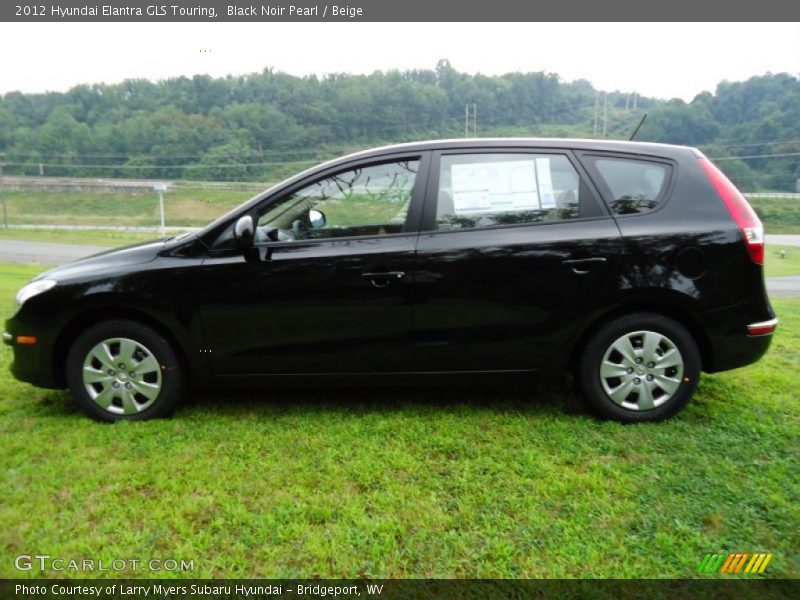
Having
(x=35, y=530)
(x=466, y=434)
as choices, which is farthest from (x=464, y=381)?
(x=35, y=530)

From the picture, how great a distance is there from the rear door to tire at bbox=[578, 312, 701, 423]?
8.2 inches

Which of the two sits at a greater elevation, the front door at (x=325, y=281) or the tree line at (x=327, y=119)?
the tree line at (x=327, y=119)

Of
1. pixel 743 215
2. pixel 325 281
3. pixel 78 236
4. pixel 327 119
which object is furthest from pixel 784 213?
pixel 78 236

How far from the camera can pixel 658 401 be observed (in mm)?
3301

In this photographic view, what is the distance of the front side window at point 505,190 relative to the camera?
334cm

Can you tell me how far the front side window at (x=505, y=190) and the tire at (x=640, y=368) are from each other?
774 millimetres

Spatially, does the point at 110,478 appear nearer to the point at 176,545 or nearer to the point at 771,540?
the point at 176,545

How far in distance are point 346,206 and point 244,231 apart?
64 centimetres

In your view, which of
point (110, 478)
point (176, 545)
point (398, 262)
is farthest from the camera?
point (398, 262)

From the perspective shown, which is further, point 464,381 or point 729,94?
point 729,94

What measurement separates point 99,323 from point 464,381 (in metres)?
2.29

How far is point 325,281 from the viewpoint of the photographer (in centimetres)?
329

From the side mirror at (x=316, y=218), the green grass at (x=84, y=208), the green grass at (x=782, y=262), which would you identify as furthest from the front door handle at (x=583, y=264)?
the green grass at (x=84, y=208)

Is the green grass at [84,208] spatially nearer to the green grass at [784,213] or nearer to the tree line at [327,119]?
the tree line at [327,119]
